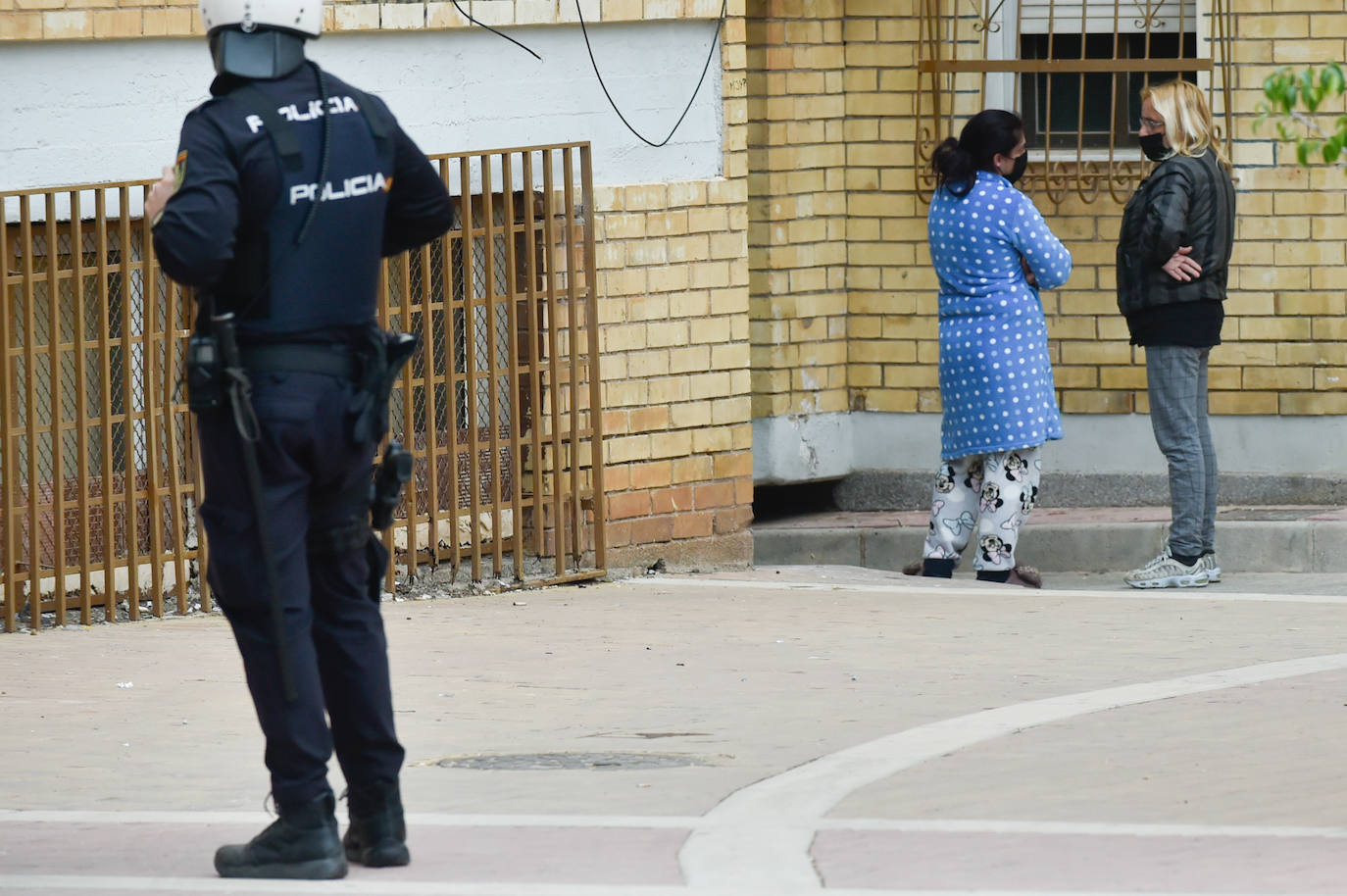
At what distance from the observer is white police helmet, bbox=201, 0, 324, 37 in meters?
4.81

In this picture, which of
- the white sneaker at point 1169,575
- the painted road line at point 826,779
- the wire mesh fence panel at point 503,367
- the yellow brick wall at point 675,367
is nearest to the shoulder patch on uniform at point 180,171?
the painted road line at point 826,779

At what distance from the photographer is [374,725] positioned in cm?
493

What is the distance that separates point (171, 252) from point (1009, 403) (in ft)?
18.7

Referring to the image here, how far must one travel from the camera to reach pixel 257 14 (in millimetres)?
4805

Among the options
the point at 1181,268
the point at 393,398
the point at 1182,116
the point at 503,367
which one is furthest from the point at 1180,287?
the point at 393,398

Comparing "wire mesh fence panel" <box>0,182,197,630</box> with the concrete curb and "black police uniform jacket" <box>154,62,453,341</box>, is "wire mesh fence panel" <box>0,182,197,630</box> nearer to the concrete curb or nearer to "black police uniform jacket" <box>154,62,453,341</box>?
"black police uniform jacket" <box>154,62,453,341</box>

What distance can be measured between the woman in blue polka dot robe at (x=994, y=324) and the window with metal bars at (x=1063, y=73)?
5.23 ft

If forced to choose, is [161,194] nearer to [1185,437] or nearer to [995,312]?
[995,312]

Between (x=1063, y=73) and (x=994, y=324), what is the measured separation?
7.13 ft

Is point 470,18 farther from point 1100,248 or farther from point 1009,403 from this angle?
point 1100,248

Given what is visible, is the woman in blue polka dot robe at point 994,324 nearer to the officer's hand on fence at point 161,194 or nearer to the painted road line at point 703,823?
the painted road line at point 703,823

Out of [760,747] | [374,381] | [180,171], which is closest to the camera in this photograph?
[180,171]

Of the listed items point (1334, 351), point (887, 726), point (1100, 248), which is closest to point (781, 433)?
point (1100, 248)

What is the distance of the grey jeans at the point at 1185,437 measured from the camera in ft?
32.2
